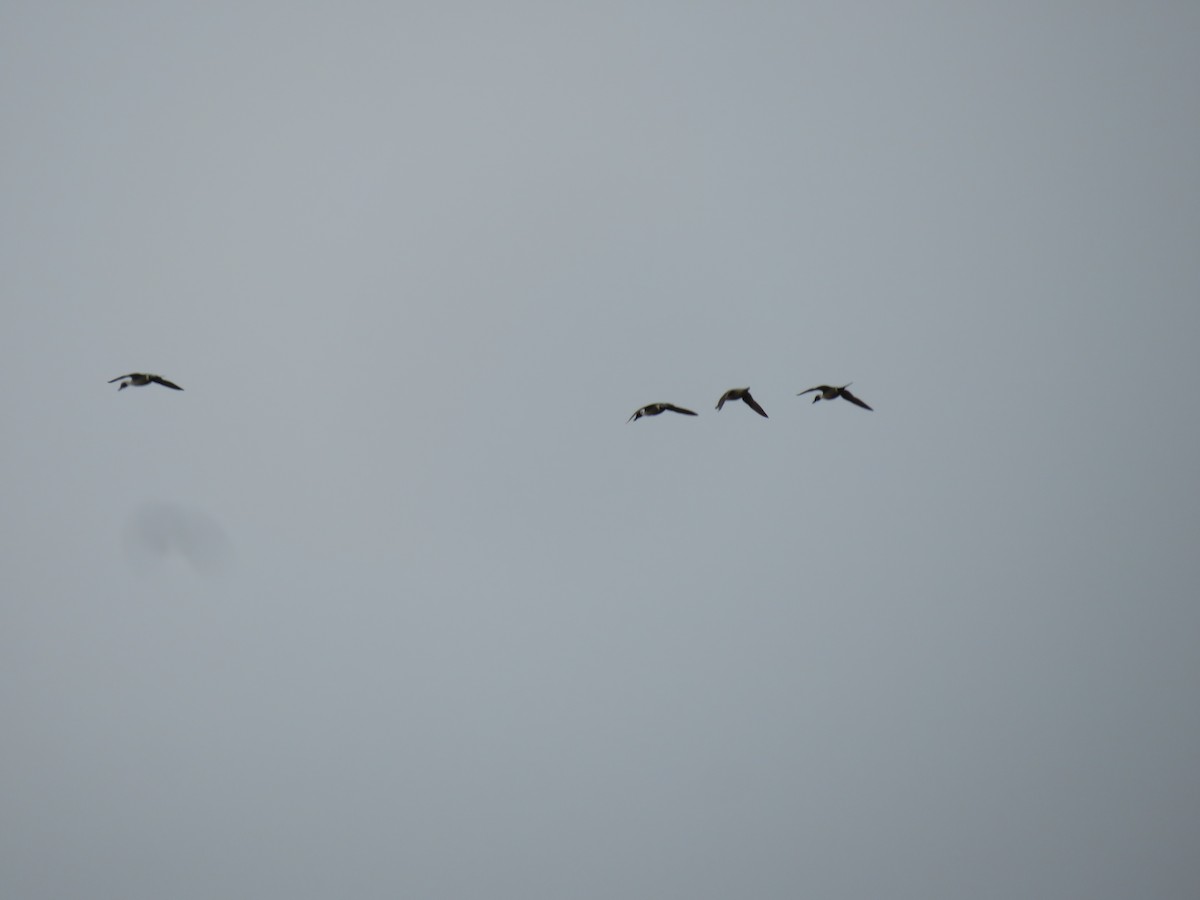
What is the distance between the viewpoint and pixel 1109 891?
182000 millimetres

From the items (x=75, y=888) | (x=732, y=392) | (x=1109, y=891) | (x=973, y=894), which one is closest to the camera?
(x=732, y=392)

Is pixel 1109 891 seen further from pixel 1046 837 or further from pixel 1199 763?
pixel 1199 763

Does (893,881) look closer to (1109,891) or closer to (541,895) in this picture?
(1109,891)

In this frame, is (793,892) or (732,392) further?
(793,892)

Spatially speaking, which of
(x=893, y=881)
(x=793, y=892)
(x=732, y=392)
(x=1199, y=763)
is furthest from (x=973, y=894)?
(x=732, y=392)

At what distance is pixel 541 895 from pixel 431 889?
855 inches

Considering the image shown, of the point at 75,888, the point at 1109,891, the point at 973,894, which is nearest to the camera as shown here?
the point at 75,888

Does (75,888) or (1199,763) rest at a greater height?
(1199,763)

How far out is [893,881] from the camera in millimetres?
196750

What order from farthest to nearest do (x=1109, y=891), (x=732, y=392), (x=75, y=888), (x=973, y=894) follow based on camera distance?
(x=973, y=894) < (x=1109, y=891) < (x=75, y=888) < (x=732, y=392)

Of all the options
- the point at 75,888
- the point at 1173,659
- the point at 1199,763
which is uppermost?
the point at 1173,659

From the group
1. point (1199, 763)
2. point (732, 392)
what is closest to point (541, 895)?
point (1199, 763)

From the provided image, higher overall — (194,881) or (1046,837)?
(1046,837)

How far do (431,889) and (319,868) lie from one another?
22202 millimetres
